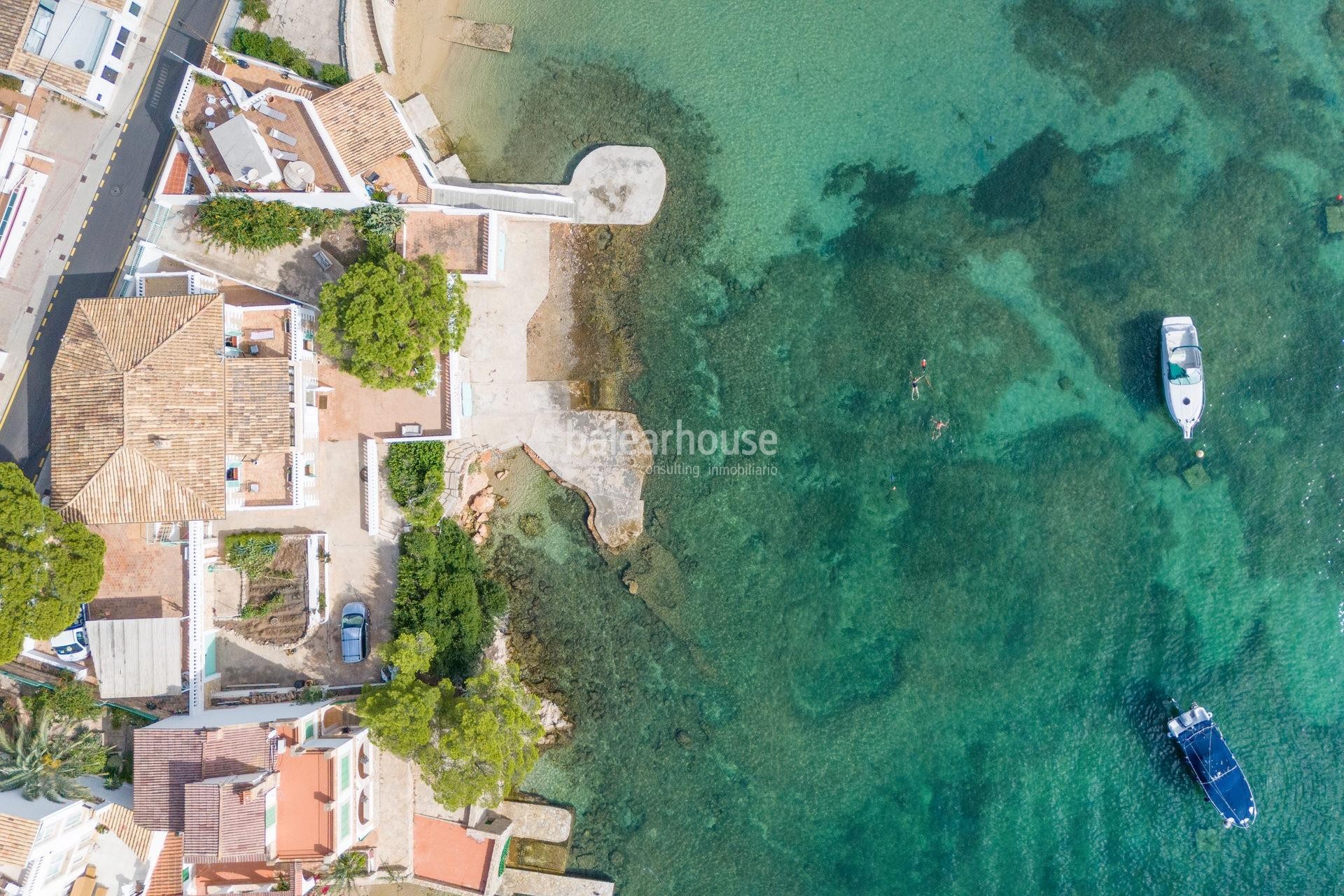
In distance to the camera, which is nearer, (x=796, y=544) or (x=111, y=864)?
(x=111, y=864)

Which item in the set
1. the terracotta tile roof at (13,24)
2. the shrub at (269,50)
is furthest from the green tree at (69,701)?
the shrub at (269,50)

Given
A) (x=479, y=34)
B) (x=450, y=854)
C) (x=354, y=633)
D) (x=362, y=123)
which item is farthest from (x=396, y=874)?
(x=479, y=34)

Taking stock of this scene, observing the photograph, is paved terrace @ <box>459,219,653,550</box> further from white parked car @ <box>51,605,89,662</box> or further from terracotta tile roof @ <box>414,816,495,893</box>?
white parked car @ <box>51,605,89,662</box>

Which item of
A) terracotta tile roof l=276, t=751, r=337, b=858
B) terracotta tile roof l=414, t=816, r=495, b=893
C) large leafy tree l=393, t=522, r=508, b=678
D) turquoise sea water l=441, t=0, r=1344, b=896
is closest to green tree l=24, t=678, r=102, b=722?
terracotta tile roof l=276, t=751, r=337, b=858

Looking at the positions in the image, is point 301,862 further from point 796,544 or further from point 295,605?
point 796,544

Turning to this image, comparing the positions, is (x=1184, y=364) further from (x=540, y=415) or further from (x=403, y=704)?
(x=403, y=704)

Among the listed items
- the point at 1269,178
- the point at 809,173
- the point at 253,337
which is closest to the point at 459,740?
the point at 253,337
